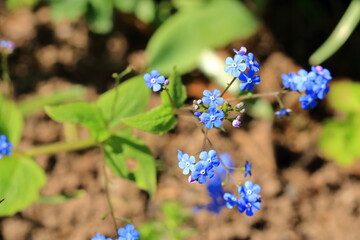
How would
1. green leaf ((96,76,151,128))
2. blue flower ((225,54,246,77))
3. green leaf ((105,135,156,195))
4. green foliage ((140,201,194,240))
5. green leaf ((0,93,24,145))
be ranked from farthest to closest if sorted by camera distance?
green foliage ((140,201,194,240))
green leaf ((0,93,24,145))
green leaf ((96,76,151,128))
green leaf ((105,135,156,195))
blue flower ((225,54,246,77))

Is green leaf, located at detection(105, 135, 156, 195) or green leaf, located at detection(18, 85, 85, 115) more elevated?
green leaf, located at detection(18, 85, 85, 115)

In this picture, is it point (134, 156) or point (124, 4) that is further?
point (124, 4)

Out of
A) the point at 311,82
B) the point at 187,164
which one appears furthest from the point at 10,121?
the point at 311,82

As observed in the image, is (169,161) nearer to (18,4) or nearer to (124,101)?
(124,101)

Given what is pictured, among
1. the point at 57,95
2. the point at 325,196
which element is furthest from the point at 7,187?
the point at 325,196

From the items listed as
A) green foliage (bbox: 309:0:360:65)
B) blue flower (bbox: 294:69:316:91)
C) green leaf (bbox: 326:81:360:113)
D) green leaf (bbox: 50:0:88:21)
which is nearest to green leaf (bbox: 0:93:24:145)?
green leaf (bbox: 50:0:88:21)

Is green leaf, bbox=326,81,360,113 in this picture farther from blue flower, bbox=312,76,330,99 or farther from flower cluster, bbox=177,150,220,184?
flower cluster, bbox=177,150,220,184

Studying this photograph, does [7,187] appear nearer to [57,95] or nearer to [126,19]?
[57,95]
